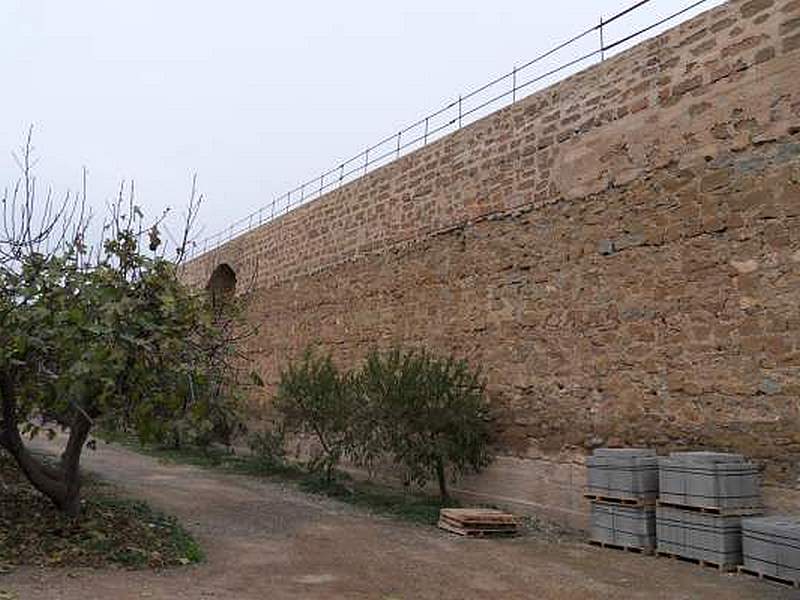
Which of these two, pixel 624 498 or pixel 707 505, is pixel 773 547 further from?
pixel 624 498

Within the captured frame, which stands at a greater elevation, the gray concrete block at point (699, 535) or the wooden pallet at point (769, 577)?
the gray concrete block at point (699, 535)

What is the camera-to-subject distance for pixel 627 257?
841 cm

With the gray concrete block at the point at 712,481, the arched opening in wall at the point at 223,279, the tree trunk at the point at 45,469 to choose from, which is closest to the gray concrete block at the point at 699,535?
the gray concrete block at the point at 712,481

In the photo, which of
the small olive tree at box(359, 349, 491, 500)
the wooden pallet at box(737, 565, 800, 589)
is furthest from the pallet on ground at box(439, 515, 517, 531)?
the wooden pallet at box(737, 565, 800, 589)

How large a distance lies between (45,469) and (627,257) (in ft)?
21.1

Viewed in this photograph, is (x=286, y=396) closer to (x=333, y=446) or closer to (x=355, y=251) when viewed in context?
(x=333, y=446)

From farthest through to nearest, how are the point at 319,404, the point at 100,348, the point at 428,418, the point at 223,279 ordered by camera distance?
1. the point at 223,279
2. the point at 319,404
3. the point at 428,418
4. the point at 100,348

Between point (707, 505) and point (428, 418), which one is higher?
point (428, 418)

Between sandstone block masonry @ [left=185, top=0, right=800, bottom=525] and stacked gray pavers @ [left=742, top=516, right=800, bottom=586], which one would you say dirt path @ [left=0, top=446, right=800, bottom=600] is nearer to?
stacked gray pavers @ [left=742, top=516, right=800, bottom=586]

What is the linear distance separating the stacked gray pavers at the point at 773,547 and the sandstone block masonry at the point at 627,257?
1.80 ft

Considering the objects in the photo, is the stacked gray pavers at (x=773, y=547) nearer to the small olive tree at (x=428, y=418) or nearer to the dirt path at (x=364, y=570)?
the dirt path at (x=364, y=570)

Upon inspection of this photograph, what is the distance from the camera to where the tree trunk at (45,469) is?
22.2 ft

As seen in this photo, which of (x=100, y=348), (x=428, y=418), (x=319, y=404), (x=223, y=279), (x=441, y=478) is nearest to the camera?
(x=100, y=348)

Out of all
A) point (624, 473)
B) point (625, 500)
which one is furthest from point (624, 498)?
point (624, 473)
